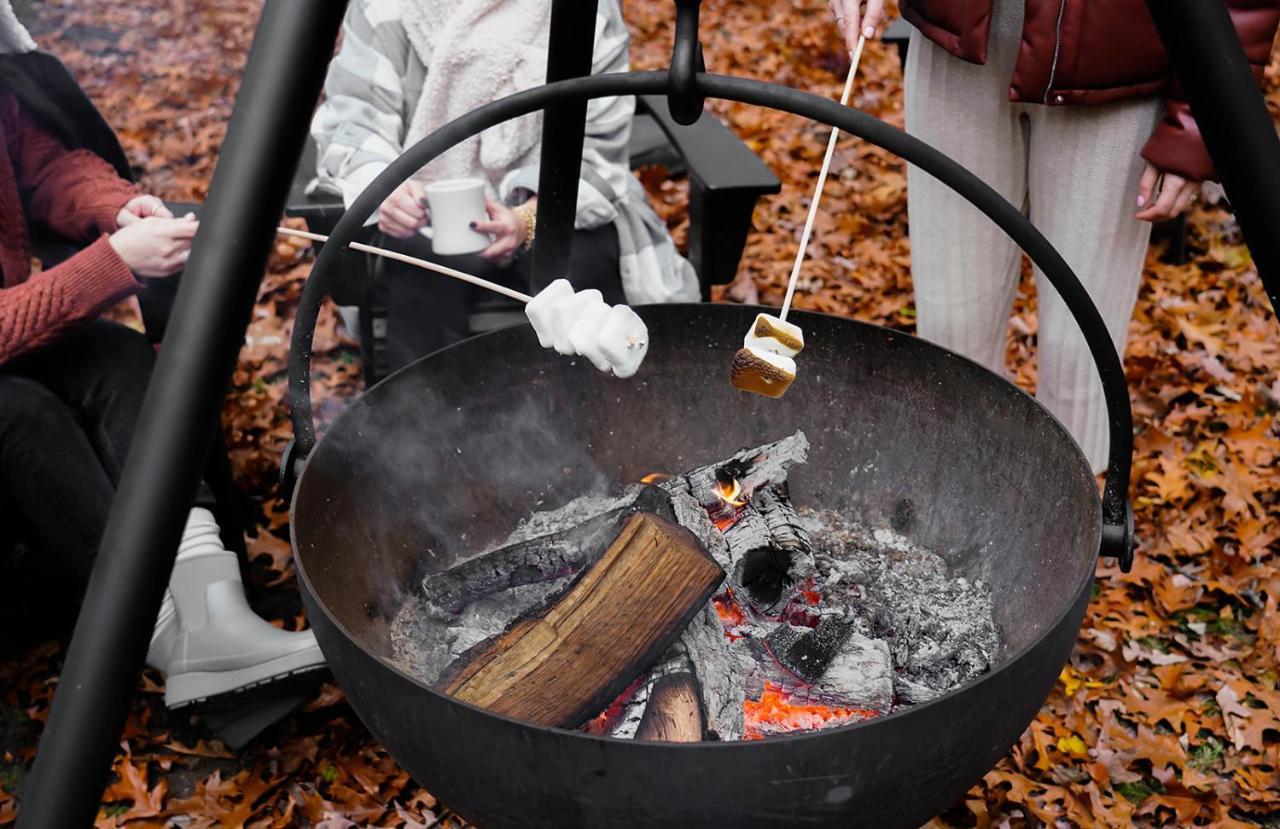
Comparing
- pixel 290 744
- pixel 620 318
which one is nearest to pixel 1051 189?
pixel 620 318

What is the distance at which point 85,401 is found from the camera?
231 centimetres

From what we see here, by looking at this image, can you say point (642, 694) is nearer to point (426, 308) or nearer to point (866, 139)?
point (866, 139)

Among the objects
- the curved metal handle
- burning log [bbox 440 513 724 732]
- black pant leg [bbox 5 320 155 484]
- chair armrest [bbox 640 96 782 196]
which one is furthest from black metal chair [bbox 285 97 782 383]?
burning log [bbox 440 513 724 732]

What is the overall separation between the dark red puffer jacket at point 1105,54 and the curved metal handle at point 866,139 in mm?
717

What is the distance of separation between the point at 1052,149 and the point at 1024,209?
1.00 feet

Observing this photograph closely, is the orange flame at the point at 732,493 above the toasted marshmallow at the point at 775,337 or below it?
below

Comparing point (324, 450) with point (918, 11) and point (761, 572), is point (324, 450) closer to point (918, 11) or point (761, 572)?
point (761, 572)

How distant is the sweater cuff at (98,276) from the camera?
2205 mm

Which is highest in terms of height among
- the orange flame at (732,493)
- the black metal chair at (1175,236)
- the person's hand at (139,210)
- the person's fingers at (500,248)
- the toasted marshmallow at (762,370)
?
the toasted marshmallow at (762,370)

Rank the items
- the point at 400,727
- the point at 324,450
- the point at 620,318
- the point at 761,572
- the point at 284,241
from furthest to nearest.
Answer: the point at 284,241 → the point at 761,572 → the point at 324,450 → the point at 620,318 → the point at 400,727

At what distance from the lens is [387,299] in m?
2.87

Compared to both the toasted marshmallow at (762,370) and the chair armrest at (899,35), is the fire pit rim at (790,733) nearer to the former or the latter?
the toasted marshmallow at (762,370)

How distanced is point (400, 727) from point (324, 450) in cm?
55

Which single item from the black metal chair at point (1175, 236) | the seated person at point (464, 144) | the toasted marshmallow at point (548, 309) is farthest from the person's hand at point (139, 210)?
the black metal chair at point (1175, 236)
